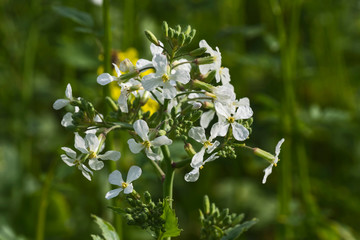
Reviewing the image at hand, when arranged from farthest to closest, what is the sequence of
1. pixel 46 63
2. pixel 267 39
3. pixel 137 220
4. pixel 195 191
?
1. pixel 46 63
2. pixel 195 191
3. pixel 267 39
4. pixel 137 220

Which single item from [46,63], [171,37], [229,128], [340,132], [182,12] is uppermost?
[171,37]

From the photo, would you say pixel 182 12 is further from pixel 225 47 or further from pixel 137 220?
pixel 137 220

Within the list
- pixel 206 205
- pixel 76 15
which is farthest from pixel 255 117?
pixel 206 205

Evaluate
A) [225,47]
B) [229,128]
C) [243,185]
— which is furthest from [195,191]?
[229,128]

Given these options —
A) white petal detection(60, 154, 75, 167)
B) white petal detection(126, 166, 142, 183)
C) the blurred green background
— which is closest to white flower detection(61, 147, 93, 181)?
white petal detection(60, 154, 75, 167)

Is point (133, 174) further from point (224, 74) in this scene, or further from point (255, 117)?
point (255, 117)

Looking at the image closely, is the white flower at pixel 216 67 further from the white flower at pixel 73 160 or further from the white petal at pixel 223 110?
the white flower at pixel 73 160

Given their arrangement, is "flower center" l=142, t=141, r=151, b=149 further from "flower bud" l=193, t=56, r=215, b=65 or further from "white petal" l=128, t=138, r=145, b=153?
"flower bud" l=193, t=56, r=215, b=65

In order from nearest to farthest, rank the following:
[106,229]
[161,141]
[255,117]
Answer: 1. [161,141]
2. [106,229]
3. [255,117]
